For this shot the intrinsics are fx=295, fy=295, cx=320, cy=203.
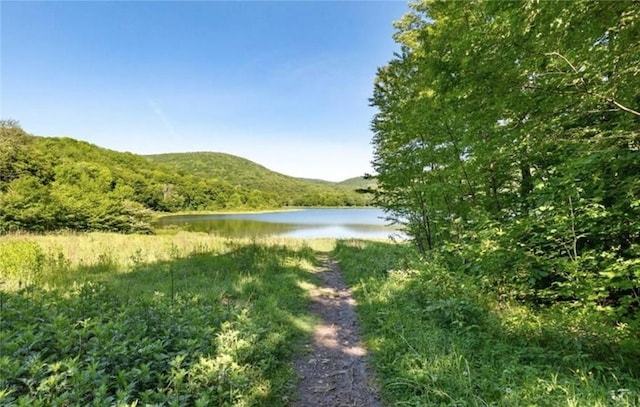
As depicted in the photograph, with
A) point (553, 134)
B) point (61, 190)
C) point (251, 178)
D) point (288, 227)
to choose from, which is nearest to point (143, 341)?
point (553, 134)

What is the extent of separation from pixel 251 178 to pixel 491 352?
119 metres

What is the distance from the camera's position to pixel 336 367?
3.75 m

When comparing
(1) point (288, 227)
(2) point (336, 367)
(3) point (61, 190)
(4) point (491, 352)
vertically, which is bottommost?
(1) point (288, 227)

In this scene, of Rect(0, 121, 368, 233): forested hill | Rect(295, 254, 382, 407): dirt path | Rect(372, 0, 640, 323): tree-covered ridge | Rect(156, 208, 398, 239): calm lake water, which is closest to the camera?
Rect(372, 0, 640, 323): tree-covered ridge

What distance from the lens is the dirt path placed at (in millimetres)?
3098

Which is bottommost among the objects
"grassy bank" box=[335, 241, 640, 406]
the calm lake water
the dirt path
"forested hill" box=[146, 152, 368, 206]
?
the calm lake water

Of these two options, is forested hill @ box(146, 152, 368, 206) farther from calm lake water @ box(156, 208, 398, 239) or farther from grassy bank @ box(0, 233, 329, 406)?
grassy bank @ box(0, 233, 329, 406)

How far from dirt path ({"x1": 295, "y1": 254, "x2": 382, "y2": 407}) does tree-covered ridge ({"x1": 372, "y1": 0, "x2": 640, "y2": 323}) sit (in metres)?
2.45

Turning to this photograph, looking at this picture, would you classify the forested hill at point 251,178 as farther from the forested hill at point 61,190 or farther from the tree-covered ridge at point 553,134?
the tree-covered ridge at point 553,134

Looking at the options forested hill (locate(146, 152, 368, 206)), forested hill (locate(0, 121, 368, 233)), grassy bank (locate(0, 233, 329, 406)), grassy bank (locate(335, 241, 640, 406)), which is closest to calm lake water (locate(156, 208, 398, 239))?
forested hill (locate(0, 121, 368, 233))

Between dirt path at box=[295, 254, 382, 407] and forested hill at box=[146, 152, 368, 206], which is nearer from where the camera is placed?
dirt path at box=[295, 254, 382, 407]

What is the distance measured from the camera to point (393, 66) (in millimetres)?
9469

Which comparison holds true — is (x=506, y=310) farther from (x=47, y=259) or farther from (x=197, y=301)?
(x=47, y=259)

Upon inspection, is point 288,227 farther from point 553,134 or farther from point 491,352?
point 553,134
